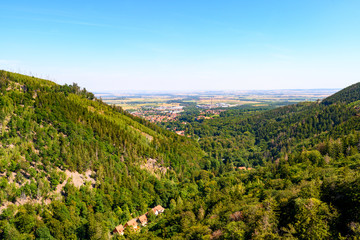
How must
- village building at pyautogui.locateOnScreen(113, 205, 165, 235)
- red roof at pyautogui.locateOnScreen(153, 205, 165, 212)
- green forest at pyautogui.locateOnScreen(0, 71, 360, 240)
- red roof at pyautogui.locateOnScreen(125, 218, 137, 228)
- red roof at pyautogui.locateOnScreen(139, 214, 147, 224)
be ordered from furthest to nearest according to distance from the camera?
1. red roof at pyautogui.locateOnScreen(153, 205, 165, 212)
2. red roof at pyautogui.locateOnScreen(139, 214, 147, 224)
3. red roof at pyautogui.locateOnScreen(125, 218, 137, 228)
4. village building at pyautogui.locateOnScreen(113, 205, 165, 235)
5. green forest at pyautogui.locateOnScreen(0, 71, 360, 240)

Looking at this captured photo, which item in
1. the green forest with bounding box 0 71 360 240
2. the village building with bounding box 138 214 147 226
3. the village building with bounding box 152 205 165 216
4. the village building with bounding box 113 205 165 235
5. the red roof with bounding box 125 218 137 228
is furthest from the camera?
the village building with bounding box 152 205 165 216

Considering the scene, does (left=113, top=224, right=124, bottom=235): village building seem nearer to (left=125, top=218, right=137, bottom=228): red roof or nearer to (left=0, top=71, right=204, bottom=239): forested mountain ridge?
(left=125, top=218, right=137, bottom=228): red roof

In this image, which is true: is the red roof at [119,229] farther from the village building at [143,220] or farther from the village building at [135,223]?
the village building at [143,220]

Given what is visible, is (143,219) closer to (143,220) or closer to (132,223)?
(143,220)

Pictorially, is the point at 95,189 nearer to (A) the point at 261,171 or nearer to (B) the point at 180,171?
(B) the point at 180,171

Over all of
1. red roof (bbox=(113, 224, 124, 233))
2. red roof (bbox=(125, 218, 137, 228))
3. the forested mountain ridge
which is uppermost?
the forested mountain ridge

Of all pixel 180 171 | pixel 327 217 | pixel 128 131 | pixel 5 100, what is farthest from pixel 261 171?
pixel 5 100

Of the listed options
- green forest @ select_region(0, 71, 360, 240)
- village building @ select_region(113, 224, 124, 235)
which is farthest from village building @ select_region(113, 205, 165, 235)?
green forest @ select_region(0, 71, 360, 240)

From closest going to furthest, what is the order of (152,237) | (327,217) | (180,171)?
(327,217) → (152,237) → (180,171)

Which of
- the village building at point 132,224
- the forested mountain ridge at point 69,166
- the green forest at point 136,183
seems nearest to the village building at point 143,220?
the village building at point 132,224
